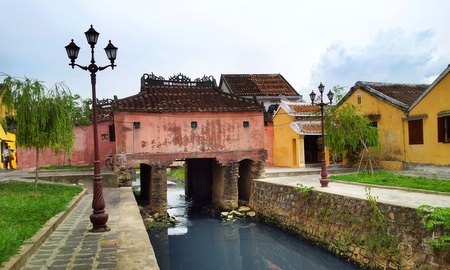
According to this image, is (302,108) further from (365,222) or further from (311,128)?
(365,222)

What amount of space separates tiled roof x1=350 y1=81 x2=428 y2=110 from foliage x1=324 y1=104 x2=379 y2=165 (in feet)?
6.03

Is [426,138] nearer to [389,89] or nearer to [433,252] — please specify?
[389,89]

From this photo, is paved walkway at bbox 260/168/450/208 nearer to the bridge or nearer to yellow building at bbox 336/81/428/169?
yellow building at bbox 336/81/428/169

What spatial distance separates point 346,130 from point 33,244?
1625cm

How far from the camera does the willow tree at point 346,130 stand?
62.6ft

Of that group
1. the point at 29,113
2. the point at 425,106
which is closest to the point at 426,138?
the point at 425,106

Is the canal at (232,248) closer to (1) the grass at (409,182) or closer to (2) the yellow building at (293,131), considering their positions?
(1) the grass at (409,182)

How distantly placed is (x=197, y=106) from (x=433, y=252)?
44.2 feet

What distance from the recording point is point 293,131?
23312 mm

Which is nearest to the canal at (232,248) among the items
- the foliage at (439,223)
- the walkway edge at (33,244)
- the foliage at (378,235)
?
the foliage at (378,235)

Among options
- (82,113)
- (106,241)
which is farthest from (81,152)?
(106,241)

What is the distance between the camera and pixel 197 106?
64.3ft

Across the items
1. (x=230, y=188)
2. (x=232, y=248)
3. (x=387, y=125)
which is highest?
(x=387, y=125)

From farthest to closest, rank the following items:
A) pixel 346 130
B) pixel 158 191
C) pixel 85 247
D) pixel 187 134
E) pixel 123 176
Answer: pixel 346 130, pixel 187 134, pixel 158 191, pixel 123 176, pixel 85 247
